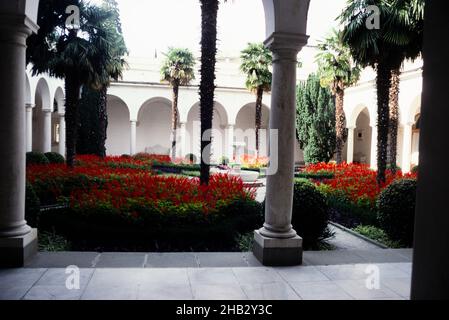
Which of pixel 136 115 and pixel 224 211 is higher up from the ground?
pixel 136 115

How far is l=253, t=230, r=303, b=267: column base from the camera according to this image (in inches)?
191

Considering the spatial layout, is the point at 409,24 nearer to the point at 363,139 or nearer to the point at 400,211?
the point at 400,211

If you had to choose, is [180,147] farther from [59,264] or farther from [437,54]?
[437,54]

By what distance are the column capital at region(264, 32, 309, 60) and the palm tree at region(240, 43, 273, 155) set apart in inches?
678

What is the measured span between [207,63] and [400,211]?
5.25m

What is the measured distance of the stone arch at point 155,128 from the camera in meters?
26.9

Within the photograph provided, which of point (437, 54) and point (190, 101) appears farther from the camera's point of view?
point (190, 101)

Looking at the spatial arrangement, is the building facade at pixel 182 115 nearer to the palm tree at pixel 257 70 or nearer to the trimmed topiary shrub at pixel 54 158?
the palm tree at pixel 257 70

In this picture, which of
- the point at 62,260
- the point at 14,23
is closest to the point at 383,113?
the point at 62,260

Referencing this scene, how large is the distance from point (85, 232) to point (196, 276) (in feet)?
8.78

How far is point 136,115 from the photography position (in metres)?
23.7

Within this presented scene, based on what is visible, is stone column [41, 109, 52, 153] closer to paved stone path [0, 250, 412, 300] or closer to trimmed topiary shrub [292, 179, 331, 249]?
paved stone path [0, 250, 412, 300]

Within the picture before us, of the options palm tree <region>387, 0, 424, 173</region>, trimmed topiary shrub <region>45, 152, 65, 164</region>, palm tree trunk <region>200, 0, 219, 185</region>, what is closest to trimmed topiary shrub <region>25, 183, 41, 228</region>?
palm tree trunk <region>200, 0, 219, 185</region>

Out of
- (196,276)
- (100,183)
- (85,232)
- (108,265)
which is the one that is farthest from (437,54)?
(100,183)
